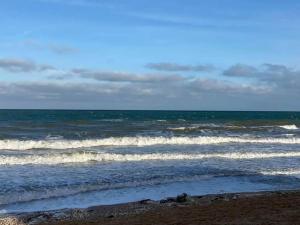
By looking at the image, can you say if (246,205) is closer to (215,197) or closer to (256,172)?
(215,197)

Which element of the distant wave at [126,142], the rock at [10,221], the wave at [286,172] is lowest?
the rock at [10,221]

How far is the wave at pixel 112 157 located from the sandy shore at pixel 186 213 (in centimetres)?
1019

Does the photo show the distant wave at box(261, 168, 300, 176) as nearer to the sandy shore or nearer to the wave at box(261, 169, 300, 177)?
the wave at box(261, 169, 300, 177)

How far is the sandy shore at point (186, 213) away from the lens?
34.1 feet

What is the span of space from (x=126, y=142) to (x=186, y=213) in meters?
22.6

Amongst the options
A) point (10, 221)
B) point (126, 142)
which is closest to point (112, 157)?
point (126, 142)

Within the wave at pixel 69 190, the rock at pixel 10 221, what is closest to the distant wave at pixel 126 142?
the wave at pixel 69 190

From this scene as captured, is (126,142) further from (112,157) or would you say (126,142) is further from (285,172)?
(285,172)

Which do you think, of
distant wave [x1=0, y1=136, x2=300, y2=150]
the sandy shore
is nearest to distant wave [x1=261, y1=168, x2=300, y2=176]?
the sandy shore

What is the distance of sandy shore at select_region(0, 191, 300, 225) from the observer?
1039cm

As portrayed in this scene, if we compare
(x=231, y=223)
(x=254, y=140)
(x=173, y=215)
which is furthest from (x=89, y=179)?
(x=254, y=140)

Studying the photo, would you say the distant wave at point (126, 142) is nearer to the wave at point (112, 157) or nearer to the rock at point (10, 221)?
the wave at point (112, 157)

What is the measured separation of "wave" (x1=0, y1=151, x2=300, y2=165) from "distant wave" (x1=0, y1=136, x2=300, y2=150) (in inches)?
261

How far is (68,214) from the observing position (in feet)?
39.7
